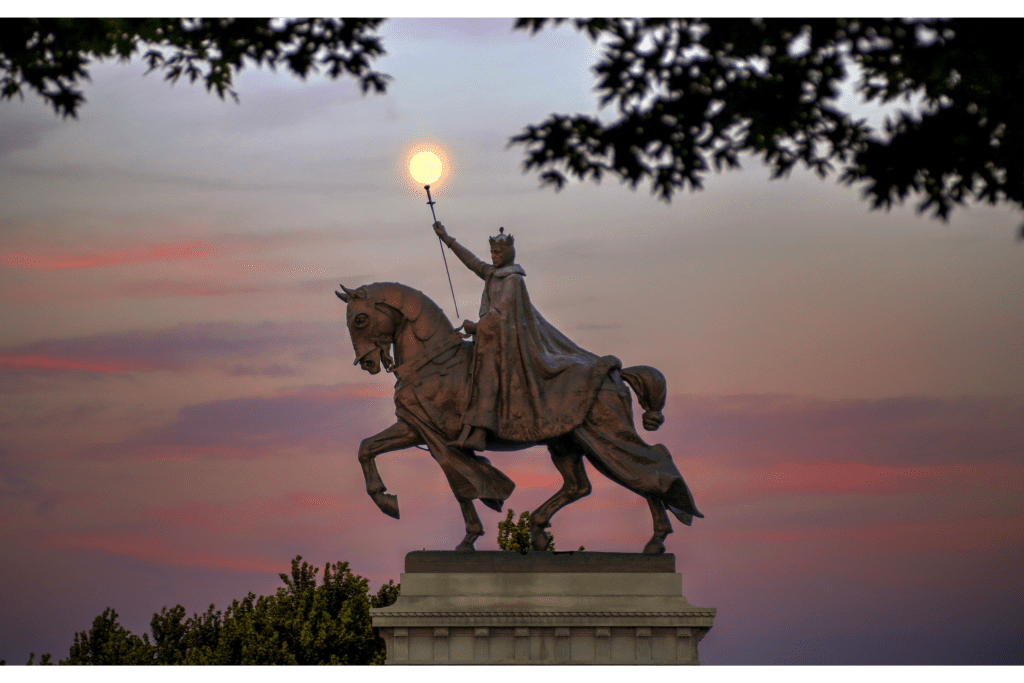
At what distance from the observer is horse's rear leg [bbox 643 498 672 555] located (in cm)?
1402

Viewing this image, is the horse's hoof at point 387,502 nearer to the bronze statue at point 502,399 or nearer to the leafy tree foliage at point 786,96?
the bronze statue at point 502,399

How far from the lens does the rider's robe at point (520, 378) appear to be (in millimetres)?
13750

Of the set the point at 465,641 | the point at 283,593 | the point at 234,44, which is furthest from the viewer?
the point at 283,593

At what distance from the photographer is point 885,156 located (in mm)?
10227

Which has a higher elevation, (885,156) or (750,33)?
(750,33)

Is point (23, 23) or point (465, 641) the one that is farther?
point (465, 641)

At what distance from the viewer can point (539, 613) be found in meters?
13.4

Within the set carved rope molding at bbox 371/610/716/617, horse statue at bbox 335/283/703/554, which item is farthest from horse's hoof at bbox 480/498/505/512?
carved rope molding at bbox 371/610/716/617

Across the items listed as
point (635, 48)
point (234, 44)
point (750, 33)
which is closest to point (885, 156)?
point (750, 33)

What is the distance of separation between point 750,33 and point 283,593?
1608 cm

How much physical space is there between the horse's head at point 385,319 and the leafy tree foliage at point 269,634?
9.50 meters

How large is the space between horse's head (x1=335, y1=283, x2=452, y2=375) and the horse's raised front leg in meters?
0.64

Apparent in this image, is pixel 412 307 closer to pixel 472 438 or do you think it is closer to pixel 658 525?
pixel 472 438

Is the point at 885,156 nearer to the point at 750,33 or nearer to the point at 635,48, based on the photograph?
the point at 750,33
